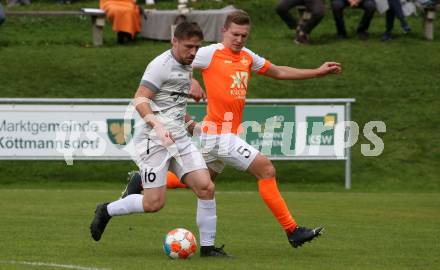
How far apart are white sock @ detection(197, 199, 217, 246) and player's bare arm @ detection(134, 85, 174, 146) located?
2.28 ft

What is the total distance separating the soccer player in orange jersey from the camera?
9.96 m

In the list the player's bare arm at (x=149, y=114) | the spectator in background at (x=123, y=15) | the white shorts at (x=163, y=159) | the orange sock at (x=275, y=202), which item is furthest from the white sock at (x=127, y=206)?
the spectator in background at (x=123, y=15)

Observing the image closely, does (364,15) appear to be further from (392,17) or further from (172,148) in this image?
(172,148)

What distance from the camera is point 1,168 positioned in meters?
20.2

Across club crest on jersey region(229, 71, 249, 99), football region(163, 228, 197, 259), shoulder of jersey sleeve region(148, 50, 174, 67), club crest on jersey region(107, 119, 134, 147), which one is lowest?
club crest on jersey region(107, 119, 134, 147)

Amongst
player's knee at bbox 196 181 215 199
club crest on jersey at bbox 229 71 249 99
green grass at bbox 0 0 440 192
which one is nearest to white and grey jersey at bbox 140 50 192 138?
player's knee at bbox 196 181 215 199

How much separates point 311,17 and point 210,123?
1475 cm

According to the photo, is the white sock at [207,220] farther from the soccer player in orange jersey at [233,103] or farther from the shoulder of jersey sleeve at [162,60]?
the shoulder of jersey sleeve at [162,60]

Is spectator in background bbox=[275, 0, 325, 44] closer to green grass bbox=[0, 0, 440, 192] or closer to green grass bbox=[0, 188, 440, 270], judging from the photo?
green grass bbox=[0, 0, 440, 192]

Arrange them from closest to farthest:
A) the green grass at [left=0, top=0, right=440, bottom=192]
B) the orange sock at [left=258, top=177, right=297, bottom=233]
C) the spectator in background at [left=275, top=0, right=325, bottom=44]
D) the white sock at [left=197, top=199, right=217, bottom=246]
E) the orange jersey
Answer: the white sock at [left=197, top=199, right=217, bottom=246] < the orange sock at [left=258, top=177, right=297, bottom=233] < the orange jersey < the green grass at [left=0, top=0, right=440, bottom=192] < the spectator in background at [left=275, top=0, right=325, bottom=44]

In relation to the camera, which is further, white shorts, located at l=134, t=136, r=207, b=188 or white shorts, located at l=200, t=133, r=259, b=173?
white shorts, located at l=200, t=133, r=259, b=173

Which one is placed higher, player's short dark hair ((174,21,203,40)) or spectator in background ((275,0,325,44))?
player's short dark hair ((174,21,203,40))

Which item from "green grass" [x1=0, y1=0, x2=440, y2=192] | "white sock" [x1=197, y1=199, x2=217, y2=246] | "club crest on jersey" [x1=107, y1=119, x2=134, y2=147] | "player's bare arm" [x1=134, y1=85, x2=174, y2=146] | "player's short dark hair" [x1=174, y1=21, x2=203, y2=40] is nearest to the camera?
"player's bare arm" [x1=134, y1=85, x2=174, y2=146]

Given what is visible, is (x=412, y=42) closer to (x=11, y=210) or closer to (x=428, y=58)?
(x=428, y=58)
